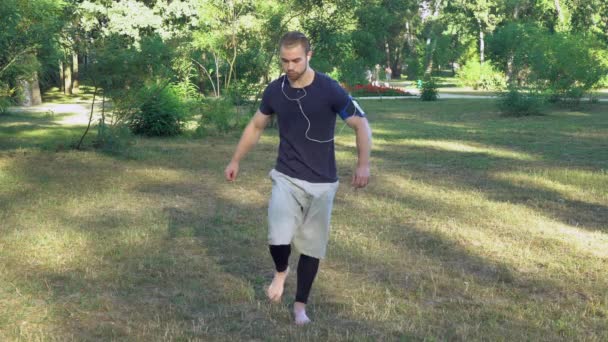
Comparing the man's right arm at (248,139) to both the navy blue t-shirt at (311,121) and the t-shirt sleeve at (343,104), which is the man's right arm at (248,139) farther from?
the t-shirt sleeve at (343,104)

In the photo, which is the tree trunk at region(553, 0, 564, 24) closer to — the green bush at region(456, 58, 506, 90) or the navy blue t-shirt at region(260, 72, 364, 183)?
the green bush at region(456, 58, 506, 90)

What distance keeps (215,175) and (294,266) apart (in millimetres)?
5276

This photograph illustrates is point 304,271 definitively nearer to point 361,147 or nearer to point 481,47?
point 361,147

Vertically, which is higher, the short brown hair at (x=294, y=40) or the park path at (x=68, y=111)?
the short brown hair at (x=294, y=40)

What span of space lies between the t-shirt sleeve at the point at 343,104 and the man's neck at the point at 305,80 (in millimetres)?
148

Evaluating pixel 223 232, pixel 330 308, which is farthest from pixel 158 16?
pixel 330 308

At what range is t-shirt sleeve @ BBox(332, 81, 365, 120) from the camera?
4.63 m

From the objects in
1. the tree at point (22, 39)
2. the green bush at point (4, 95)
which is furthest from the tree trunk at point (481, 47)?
the green bush at point (4, 95)

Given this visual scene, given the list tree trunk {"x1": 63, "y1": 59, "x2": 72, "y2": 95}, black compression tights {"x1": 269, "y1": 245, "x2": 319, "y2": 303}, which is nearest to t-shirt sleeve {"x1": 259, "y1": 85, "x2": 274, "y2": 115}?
black compression tights {"x1": 269, "y1": 245, "x2": 319, "y2": 303}

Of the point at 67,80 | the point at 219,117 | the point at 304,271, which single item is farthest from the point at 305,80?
the point at 67,80

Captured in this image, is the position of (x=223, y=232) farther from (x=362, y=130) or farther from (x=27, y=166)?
(x=27, y=166)

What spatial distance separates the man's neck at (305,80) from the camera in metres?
4.61

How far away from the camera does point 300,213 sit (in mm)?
4816

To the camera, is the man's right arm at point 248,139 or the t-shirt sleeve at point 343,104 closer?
the t-shirt sleeve at point 343,104
